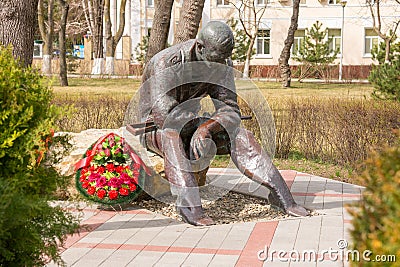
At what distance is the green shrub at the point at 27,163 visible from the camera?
12.4 ft

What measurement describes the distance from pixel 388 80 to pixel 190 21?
→ 14.1 ft

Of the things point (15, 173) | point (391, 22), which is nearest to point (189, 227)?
point (15, 173)

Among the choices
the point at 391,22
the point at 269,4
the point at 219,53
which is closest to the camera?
the point at 219,53

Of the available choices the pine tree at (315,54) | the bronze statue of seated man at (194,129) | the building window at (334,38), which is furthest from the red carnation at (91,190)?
the building window at (334,38)

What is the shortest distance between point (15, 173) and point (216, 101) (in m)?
3.54

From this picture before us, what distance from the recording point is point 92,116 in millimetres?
12344

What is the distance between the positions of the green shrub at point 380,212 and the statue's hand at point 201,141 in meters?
3.85

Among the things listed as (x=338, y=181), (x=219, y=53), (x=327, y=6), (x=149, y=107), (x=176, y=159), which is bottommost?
(x=338, y=181)

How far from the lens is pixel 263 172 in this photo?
22.5 feet

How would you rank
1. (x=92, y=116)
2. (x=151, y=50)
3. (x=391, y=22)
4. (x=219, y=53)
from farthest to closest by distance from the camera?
(x=391, y=22) < (x=92, y=116) < (x=151, y=50) < (x=219, y=53)

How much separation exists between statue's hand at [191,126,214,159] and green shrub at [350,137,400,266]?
12.6ft

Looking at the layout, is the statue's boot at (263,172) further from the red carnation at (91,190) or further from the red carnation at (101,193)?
the red carnation at (91,190)

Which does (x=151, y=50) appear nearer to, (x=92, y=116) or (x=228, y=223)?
(x=92, y=116)

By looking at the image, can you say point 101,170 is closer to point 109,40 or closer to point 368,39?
point 109,40
